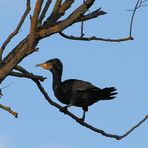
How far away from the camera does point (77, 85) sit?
30.1 feet

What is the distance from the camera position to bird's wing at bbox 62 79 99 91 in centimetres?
909

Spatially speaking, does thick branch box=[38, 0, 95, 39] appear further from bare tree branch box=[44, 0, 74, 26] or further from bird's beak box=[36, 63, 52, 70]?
bird's beak box=[36, 63, 52, 70]

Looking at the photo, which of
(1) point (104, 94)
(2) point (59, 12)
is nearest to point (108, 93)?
(1) point (104, 94)

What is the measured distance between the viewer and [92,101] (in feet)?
29.7

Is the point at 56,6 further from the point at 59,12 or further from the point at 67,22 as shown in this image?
the point at 67,22

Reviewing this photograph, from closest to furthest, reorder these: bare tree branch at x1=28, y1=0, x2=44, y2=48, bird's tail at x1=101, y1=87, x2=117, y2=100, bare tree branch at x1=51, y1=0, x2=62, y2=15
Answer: bare tree branch at x1=28, y1=0, x2=44, y2=48 < bare tree branch at x1=51, y1=0, x2=62, y2=15 < bird's tail at x1=101, y1=87, x2=117, y2=100

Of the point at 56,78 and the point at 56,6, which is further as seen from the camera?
the point at 56,78

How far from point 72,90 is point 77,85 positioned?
5.4 inches

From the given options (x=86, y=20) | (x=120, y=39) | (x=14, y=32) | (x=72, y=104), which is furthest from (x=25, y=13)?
(x=72, y=104)

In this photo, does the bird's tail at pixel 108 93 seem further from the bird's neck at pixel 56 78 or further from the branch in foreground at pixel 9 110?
the branch in foreground at pixel 9 110

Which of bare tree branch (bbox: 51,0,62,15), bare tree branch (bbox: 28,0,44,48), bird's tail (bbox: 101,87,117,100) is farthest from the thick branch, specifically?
bird's tail (bbox: 101,87,117,100)

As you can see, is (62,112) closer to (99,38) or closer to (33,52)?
(99,38)

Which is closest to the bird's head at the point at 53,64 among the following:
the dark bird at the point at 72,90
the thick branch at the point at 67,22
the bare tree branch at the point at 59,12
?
the dark bird at the point at 72,90

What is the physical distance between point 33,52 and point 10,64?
0.27m
